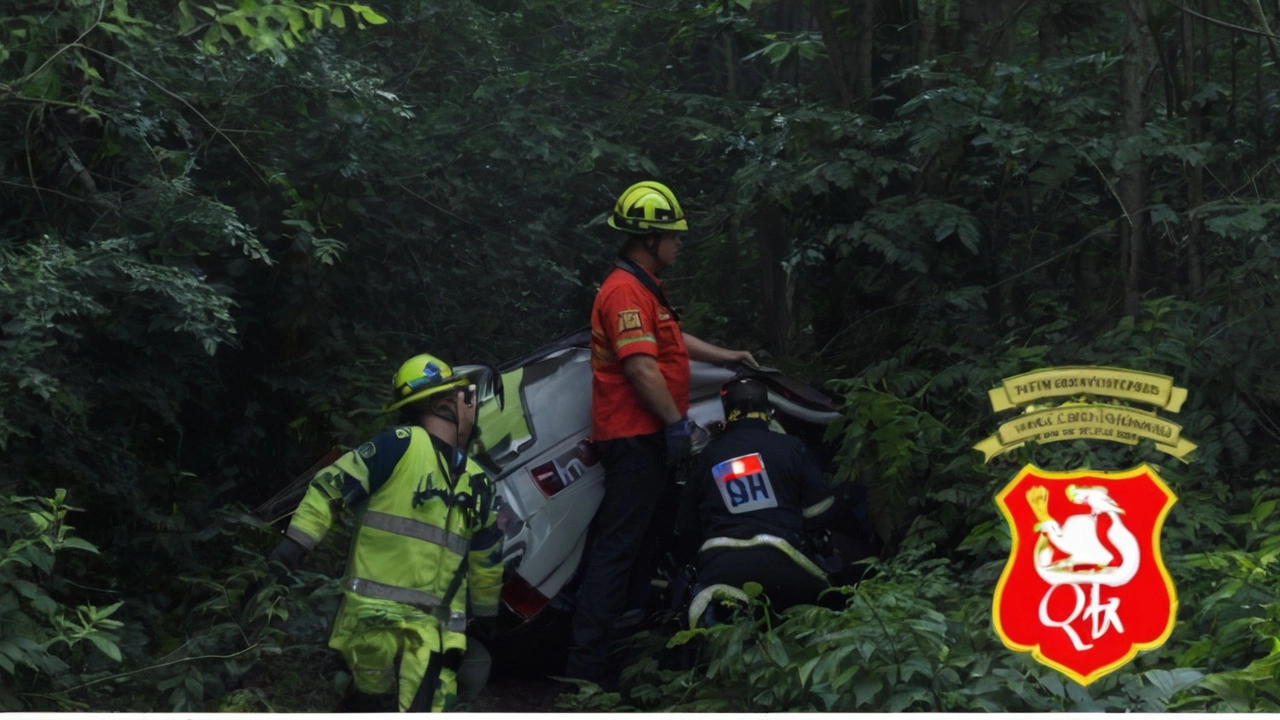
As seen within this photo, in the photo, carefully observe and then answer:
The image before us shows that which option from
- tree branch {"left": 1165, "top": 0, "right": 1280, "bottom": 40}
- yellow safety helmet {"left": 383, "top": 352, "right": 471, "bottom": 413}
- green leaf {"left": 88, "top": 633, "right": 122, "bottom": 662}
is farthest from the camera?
tree branch {"left": 1165, "top": 0, "right": 1280, "bottom": 40}

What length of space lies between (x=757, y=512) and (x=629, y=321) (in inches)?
28.9

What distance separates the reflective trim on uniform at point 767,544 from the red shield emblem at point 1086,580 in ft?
3.41

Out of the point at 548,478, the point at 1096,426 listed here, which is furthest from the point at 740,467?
the point at 1096,426

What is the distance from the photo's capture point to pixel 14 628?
389 centimetres

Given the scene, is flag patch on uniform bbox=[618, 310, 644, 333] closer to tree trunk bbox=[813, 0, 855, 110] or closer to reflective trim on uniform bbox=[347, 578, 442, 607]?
reflective trim on uniform bbox=[347, 578, 442, 607]

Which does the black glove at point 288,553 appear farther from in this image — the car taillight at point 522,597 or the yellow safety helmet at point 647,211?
the yellow safety helmet at point 647,211

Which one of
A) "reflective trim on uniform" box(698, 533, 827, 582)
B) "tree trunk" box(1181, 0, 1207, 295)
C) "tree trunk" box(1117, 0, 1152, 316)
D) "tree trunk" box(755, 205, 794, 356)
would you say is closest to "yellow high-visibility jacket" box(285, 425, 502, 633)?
"reflective trim on uniform" box(698, 533, 827, 582)

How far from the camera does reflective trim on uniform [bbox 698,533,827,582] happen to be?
15.2 feet

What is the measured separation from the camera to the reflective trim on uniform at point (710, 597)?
179 inches

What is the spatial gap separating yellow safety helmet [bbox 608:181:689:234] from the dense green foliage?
242mm

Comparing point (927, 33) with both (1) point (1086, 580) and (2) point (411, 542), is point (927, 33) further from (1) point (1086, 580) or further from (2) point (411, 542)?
(2) point (411, 542)

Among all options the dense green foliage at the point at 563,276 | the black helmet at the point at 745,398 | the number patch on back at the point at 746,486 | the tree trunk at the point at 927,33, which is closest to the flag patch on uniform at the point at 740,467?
the number patch on back at the point at 746,486

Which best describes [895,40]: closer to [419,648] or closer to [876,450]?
[876,450]

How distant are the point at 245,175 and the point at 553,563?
5.26 feet
